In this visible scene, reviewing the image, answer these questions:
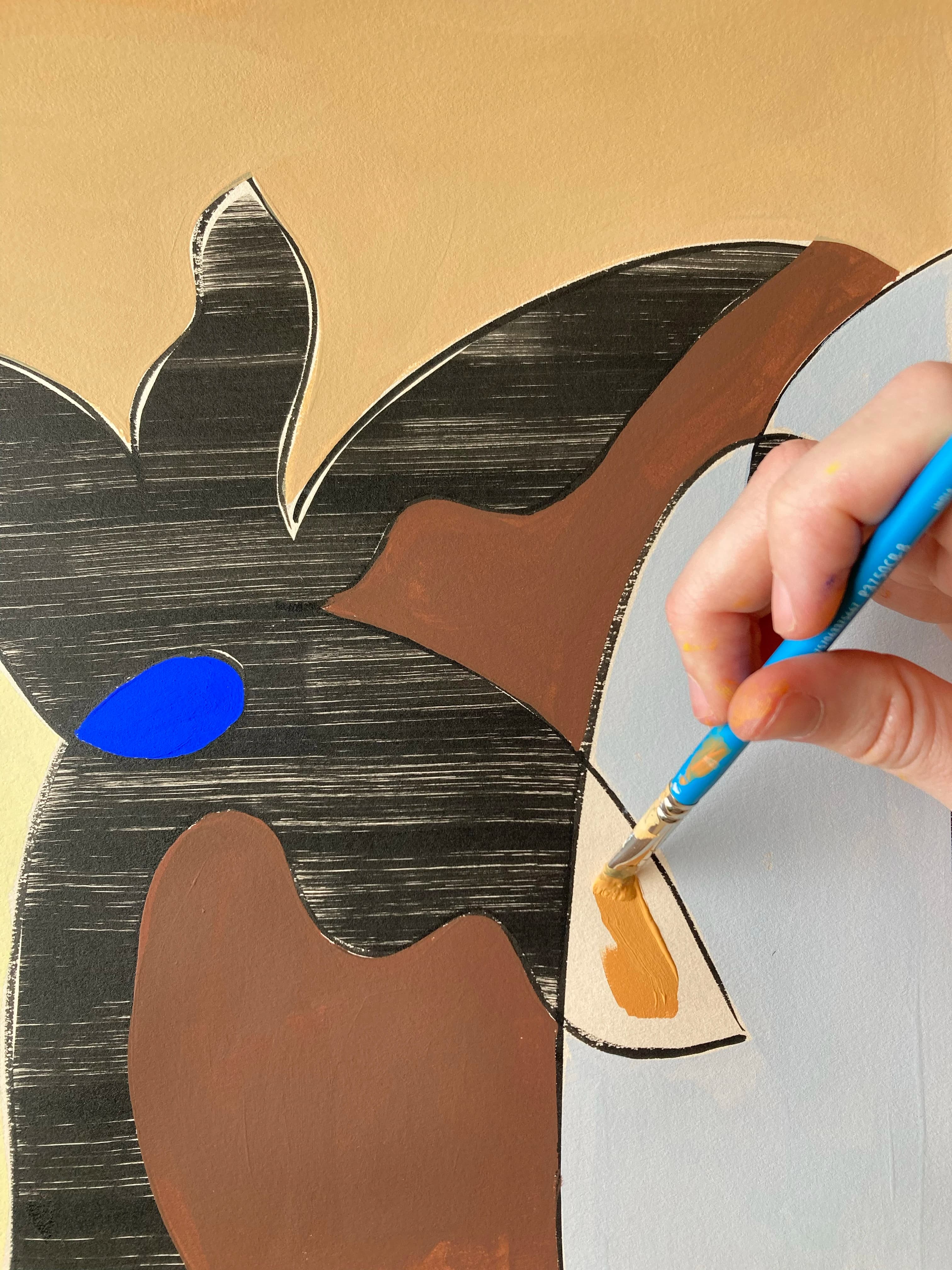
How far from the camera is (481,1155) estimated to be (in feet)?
2.20

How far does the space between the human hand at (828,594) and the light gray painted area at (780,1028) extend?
8cm

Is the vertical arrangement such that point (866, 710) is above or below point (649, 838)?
above

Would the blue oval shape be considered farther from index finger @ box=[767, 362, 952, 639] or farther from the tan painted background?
index finger @ box=[767, 362, 952, 639]

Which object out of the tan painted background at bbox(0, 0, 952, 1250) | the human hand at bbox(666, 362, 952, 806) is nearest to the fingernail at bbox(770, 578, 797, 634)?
the human hand at bbox(666, 362, 952, 806)

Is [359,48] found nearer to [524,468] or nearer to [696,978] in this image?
[524,468]

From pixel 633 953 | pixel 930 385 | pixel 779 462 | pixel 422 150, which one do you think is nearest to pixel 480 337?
pixel 422 150

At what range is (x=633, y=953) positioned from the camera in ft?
2.29

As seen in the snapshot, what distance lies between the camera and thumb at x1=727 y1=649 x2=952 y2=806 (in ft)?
1.75

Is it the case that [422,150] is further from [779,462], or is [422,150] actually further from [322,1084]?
[322,1084]

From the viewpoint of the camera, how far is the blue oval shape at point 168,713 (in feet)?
2.32

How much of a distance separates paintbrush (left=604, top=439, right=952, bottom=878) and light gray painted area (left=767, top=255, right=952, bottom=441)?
27 centimetres

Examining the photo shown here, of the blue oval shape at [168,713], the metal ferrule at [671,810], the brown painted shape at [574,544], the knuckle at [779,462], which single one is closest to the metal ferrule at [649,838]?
the metal ferrule at [671,810]

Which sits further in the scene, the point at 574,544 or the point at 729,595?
the point at 574,544

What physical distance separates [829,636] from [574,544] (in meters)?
0.25
